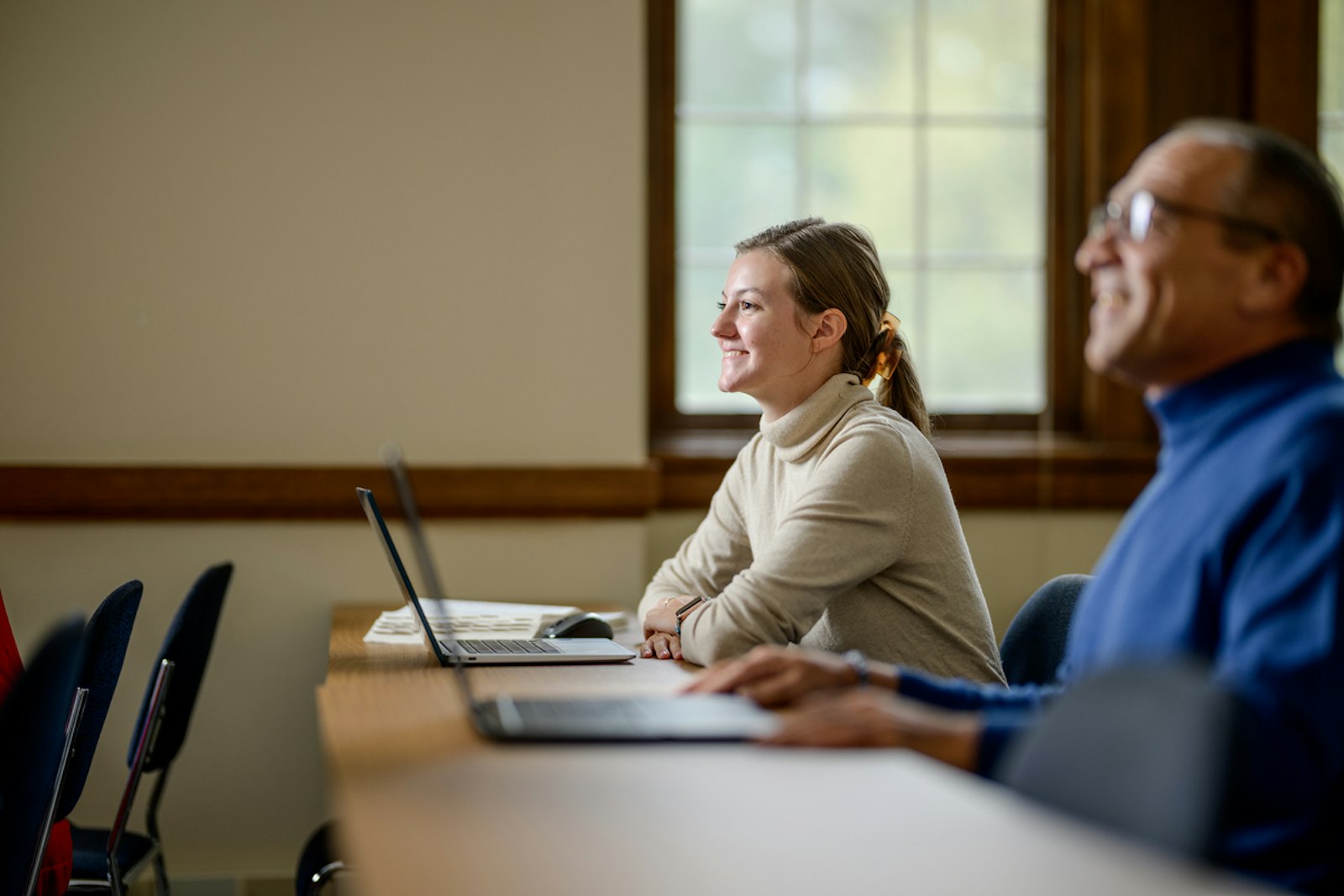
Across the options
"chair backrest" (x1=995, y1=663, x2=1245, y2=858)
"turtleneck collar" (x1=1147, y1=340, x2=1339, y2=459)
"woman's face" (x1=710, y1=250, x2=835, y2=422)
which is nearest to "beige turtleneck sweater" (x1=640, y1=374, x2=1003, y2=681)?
"woman's face" (x1=710, y1=250, x2=835, y2=422)

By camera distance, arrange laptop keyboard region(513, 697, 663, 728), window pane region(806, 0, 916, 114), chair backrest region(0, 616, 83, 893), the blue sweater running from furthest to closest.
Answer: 1. window pane region(806, 0, 916, 114)
2. chair backrest region(0, 616, 83, 893)
3. laptop keyboard region(513, 697, 663, 728)
4. the blue sweater

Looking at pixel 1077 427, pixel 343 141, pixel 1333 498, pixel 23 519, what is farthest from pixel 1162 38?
pixel 23 519

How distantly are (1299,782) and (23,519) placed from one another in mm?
2630

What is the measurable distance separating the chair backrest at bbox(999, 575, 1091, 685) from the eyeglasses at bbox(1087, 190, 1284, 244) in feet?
2.30

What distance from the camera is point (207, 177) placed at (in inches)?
118

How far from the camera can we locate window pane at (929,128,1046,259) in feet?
11.0

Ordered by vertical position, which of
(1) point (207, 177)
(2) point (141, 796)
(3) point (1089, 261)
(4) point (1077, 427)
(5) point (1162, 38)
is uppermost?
(5) point (1162, 38)

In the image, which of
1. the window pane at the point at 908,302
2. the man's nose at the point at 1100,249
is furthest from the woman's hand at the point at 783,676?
the window pane at the point at 908,302

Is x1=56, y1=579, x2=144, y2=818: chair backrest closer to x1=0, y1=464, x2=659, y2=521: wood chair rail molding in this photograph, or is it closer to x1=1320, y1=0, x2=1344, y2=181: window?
x1=0, y1=464, x2=659, y2=521: wood chair rail molding

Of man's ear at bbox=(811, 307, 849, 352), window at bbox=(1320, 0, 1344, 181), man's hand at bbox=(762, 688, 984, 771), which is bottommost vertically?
man's hand at bbox=(762, 688, 984, 771)

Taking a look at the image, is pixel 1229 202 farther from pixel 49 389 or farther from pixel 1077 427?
pixel 49 389

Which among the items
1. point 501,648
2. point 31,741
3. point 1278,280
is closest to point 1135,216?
point 1278,280

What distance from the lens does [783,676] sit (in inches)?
54.2

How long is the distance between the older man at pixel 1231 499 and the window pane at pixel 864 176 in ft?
6.24
